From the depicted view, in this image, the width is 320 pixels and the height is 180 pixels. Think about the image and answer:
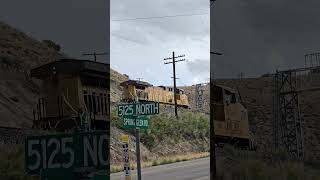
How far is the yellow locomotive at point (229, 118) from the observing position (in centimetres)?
891

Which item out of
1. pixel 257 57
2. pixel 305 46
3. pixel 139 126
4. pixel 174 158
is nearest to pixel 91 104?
pixel 139 126

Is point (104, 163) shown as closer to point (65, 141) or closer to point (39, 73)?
point (65, 141)

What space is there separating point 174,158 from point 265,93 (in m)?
15.8

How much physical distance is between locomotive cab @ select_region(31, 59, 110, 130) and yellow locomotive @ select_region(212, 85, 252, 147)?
8.87ft

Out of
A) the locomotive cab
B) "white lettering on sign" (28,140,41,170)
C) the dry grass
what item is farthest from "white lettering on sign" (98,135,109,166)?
the dry grass

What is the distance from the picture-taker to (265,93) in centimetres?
983

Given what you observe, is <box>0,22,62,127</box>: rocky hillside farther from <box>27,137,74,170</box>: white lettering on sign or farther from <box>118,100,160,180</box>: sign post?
<box>118,100,160,180</box>: sign post

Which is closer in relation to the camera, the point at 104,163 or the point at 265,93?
the point at 104,163

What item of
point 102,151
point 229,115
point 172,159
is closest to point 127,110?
point 229,115

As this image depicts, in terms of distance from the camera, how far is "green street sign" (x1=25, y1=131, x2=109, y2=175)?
607 cm

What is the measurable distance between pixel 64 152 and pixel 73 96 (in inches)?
34.9

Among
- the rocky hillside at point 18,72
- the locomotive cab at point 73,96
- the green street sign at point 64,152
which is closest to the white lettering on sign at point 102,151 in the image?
the green street sign at point 64,152

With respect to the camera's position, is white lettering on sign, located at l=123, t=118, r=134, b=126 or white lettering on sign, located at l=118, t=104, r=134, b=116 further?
white lettering on sign, located at l=118, t=104, r=134, b=116

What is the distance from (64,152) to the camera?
19.9 ft
